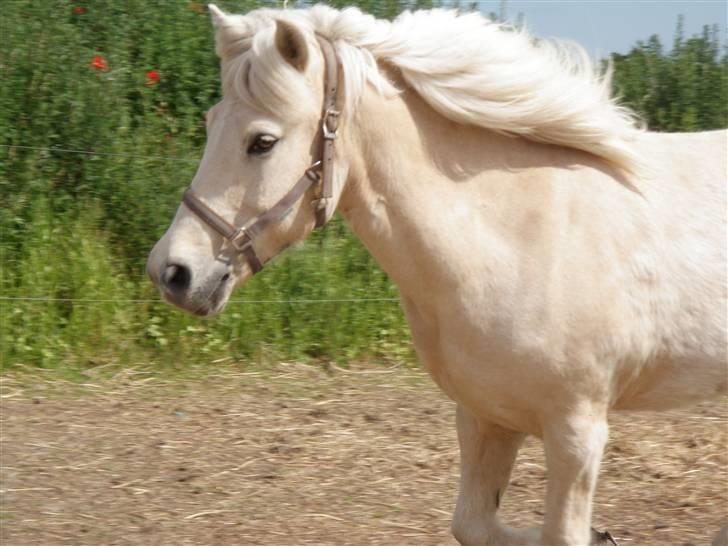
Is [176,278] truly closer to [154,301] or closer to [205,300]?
[205,300]

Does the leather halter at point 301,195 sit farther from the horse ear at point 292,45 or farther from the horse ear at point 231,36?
the horse ear at point 231,36

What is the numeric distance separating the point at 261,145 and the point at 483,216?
66cm

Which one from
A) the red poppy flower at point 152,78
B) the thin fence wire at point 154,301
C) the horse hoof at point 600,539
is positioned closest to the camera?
the horse hoof at point 600,539

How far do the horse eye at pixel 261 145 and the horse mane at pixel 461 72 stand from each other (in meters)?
0.13

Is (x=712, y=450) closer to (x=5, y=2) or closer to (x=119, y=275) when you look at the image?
(x=119, y=275)

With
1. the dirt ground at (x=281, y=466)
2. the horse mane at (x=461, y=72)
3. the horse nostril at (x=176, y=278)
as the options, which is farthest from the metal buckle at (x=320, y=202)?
the dirt ground at (x=281, y=466)

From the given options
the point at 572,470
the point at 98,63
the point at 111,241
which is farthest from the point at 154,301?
the point at 572,470

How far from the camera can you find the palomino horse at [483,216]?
9.61 feet

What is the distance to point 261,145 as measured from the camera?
2.92 meters

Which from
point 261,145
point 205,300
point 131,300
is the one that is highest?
point 261,145

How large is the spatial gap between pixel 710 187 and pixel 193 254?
157 centimetres

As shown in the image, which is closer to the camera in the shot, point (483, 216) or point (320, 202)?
point (320, 202)

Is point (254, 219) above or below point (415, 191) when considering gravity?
below

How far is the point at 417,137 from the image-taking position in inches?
123
